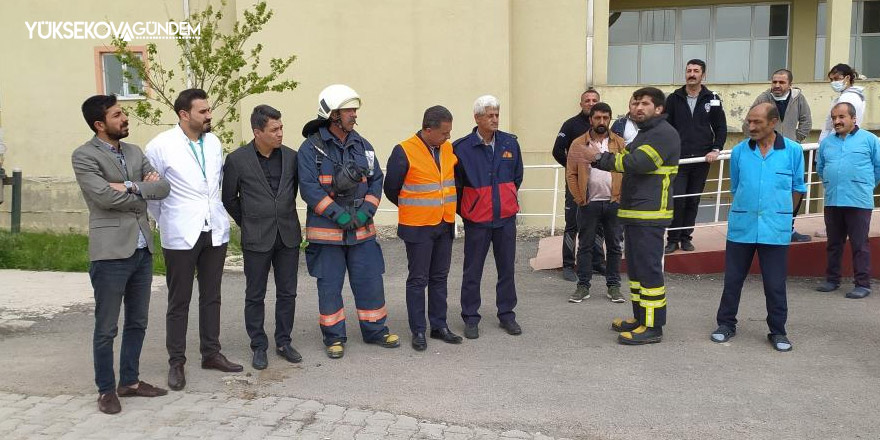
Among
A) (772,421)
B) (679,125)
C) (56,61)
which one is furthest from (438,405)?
(56,61)

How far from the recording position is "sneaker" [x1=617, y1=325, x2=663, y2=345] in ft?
18.9

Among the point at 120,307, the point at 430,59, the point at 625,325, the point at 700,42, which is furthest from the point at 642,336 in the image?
the point at 700,42

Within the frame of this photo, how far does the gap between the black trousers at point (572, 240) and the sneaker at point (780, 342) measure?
6.99 ft

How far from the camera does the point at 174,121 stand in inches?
520

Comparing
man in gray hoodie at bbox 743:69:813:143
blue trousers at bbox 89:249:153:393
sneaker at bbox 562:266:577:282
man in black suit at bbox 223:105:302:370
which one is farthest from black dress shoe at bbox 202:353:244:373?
man in gray hoodie at bbox 743:69:813:143

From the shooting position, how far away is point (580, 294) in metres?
7.14

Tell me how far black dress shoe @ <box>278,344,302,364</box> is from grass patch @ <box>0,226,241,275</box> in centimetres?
383

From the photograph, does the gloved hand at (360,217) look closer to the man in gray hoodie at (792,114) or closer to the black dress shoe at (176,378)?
the black dress shoe at (176,378)

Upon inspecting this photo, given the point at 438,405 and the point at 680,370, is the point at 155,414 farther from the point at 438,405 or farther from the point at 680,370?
the point at 680,370

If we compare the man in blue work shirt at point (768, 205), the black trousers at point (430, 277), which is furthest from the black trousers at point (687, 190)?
the black trousers at point (430, 277)

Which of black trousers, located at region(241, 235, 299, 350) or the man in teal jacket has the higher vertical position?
the man in teal jacket

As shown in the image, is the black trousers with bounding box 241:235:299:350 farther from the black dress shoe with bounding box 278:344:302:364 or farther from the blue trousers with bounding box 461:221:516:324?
the blue trousers with bounding box 461:221:516:324

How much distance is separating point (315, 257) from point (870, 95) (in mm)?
10166

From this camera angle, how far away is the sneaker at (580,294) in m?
7.11
